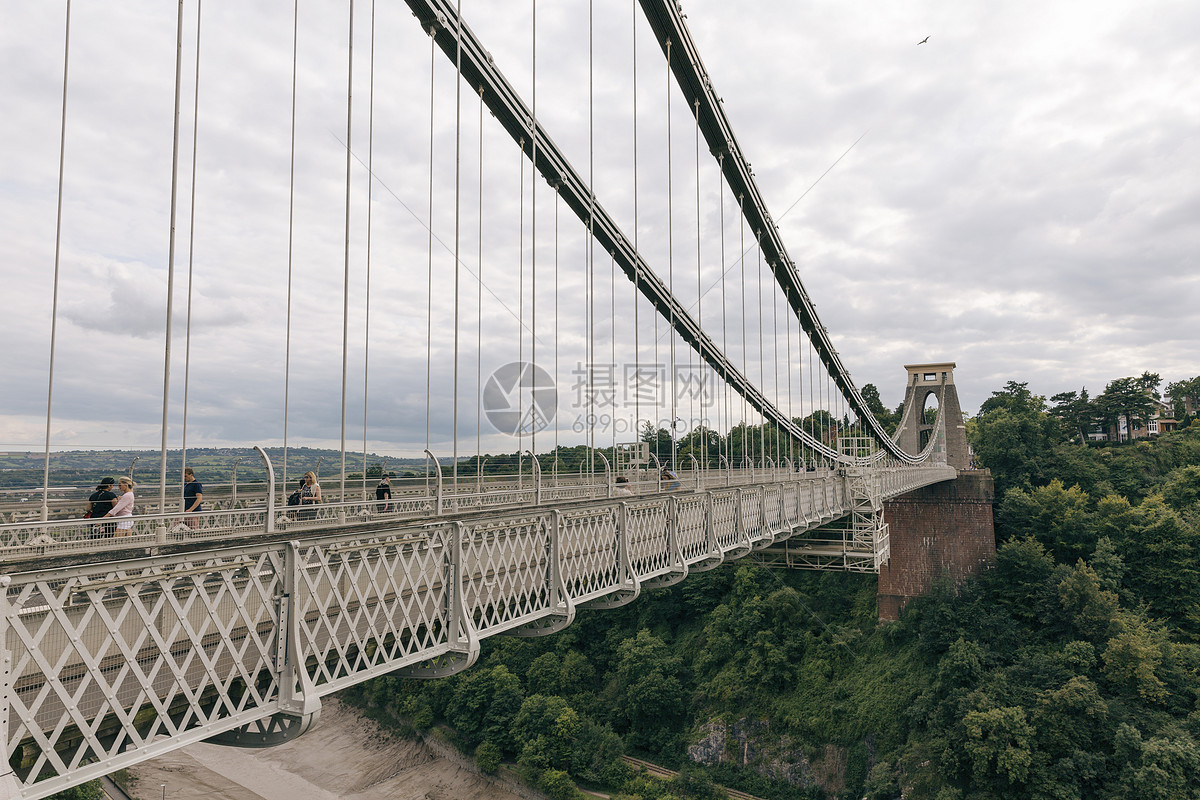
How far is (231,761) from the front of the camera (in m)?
38.1

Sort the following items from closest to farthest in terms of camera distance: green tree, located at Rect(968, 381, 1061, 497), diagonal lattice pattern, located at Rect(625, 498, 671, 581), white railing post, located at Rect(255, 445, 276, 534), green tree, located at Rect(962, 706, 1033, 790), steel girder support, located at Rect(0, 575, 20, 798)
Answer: steel girder support, located at Rect(0, 575, 20, 798)
white railing post, located at Rect(255, 445, 276, 534)
diagonal lattice pattern, located at Rect(625, 498, 671, 581)
green tree, located at Rect(962, 706, 1033, 790)
green tree, located at Rect(968, 381, 1061, 497)

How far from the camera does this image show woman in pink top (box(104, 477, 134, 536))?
19.8 feet

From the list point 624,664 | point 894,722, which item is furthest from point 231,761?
point 894,722

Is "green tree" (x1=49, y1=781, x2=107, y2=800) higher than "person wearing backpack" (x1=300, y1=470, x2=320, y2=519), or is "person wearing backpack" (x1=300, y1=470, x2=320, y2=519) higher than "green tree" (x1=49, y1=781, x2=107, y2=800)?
"person wearing backpack" (x1=300, y1=470, x2=320, y2=519)

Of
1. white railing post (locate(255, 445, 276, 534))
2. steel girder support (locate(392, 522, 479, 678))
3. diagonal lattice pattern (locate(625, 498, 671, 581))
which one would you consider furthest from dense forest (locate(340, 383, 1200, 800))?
white railing post (locate(255, 445, 276, 534))

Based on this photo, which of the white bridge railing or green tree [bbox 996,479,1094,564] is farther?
green tree [bbox 996,479,1094,564]

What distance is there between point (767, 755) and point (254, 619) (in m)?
31.5

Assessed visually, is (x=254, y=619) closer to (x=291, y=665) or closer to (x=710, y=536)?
(x=291, y=665)

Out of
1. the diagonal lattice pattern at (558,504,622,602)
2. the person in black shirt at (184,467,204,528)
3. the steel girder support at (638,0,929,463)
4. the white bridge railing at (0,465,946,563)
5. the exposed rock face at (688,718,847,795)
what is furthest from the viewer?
the exposed rock face at (688,718,847,795)

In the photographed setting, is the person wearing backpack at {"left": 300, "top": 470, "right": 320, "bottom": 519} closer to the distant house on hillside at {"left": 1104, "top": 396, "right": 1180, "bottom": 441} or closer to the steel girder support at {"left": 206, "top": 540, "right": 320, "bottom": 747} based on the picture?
the steel girder support at {"left": 206, "top": 540, "right": 320, "bottom": 747}

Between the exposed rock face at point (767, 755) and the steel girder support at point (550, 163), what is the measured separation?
17.3 m

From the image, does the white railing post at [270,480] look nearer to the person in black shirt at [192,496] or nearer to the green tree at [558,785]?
the person in black shirt at [192,496]

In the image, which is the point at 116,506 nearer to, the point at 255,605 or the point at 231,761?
the point at 255,605

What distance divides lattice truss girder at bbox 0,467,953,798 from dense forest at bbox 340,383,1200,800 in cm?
2326
